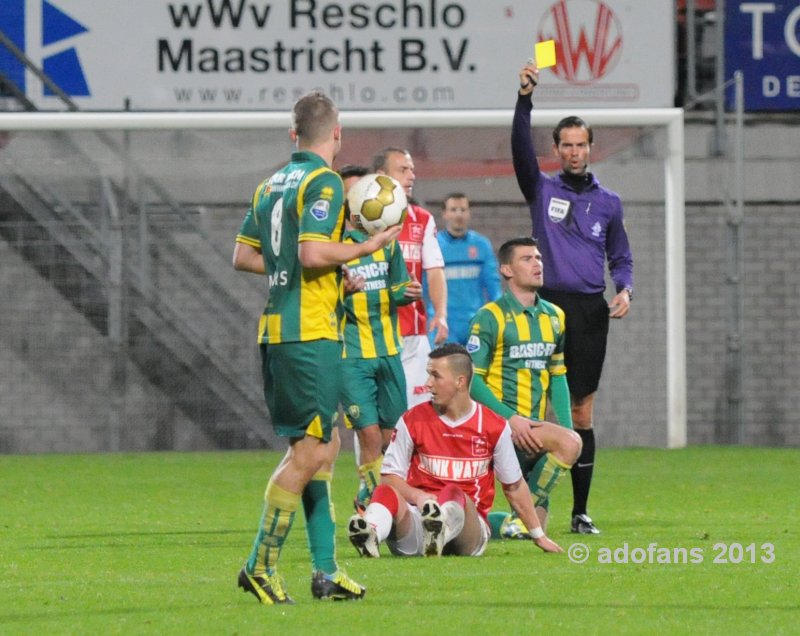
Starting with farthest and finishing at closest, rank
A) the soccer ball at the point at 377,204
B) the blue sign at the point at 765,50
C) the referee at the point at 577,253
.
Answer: the blue sign at the point at 765,50, the referee at the point at 577,253, the soccer ball at the point at 377,204

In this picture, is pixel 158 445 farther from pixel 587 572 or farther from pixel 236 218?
pixel 587 572

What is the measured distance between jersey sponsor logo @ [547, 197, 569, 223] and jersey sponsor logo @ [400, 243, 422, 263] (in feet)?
4.67

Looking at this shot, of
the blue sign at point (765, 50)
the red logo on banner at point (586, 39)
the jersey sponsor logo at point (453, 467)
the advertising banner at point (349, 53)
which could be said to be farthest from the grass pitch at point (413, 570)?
the blue sign at point (765, 50)

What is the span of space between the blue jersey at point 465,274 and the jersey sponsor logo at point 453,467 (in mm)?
5583

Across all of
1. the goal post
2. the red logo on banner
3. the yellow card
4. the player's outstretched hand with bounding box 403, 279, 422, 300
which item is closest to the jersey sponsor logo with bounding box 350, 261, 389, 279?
the player's outstretched hand with bounding box 403, 279, 422, 300

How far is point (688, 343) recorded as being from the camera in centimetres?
1672

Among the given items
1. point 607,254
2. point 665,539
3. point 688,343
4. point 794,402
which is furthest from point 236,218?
point 665,539

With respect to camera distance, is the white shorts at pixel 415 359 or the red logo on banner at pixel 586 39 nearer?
the white shorts at pixel 415 359

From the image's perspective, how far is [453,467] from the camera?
7.67 m

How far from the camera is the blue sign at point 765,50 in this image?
1638cm

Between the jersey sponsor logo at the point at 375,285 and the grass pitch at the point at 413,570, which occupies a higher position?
the jersey sponsor logo at the point at 375,285

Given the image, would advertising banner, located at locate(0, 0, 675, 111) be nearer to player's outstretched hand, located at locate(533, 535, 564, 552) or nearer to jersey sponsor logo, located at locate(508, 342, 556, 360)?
jersey sponsor logo, located at locate(508, 342, 556, 360)

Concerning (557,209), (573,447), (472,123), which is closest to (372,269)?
(557,209)

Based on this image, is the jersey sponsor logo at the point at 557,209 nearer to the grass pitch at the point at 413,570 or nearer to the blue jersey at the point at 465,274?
the grass pitch at the point at 413,570
